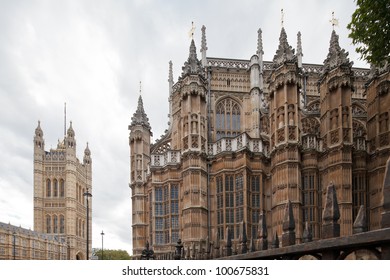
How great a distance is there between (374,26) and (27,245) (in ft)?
291

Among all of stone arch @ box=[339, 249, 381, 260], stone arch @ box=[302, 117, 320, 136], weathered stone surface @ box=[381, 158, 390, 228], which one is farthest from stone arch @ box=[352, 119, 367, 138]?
weathered stone surface @ box=[381, 158, 390, 228]

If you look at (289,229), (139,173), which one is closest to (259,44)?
(139,173)

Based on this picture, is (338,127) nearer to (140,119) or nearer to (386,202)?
(140,119)

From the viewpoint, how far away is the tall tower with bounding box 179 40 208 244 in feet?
82.1

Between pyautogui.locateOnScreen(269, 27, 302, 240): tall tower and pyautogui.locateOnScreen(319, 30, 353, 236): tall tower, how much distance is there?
68.5 inches

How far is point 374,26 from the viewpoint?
11805 millimetres

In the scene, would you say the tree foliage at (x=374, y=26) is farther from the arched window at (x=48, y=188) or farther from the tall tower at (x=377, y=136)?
the arched window at (x=48, y=188)

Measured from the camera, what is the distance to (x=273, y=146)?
80.4 ft

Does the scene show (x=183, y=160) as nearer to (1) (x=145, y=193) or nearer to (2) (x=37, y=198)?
(1) (x=145, y=193)

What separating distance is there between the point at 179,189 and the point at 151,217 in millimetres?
3043

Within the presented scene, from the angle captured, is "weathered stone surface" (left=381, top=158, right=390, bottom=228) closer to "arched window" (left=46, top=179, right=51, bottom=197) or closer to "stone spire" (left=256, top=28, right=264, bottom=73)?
"stone spire" (left=256, top=28, right=264, bottom=73)

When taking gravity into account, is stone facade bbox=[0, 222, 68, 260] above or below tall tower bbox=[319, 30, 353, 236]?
below

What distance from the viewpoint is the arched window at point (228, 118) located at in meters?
29.4
